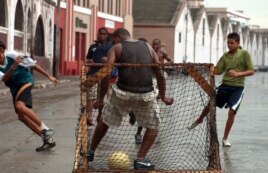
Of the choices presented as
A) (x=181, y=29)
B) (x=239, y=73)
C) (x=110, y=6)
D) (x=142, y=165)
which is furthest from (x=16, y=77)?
(x=181, y=29)

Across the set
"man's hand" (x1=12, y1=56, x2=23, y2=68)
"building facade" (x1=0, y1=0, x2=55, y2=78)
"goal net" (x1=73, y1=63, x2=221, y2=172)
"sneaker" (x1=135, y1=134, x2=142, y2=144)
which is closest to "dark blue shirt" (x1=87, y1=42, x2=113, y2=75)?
"goal net" (x1=73, y1=63, x2=221, y2=172)

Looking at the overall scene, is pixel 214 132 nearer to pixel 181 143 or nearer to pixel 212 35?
pixel 181 143

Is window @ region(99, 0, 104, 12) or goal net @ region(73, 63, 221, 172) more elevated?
window @ region(99, 0, 104, 12)

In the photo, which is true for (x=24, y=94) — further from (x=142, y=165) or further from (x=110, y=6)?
(x=110, y=6)

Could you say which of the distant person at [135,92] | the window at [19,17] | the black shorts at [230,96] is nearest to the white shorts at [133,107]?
the distant person at [135,92]

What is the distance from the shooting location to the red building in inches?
1695

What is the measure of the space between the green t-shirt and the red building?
27.8m

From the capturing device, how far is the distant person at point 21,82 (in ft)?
30.6

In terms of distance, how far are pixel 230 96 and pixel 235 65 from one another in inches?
19.2

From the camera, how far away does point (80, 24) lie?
46906mm

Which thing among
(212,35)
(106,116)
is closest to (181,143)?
(106,116)

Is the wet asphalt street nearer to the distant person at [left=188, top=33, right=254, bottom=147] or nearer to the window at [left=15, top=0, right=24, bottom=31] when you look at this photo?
the distant person at [left=188, top=33, right=254, bottom=147]

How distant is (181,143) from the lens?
10688 mm

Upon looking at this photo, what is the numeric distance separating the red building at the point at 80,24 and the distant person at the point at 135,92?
98.5 feet
